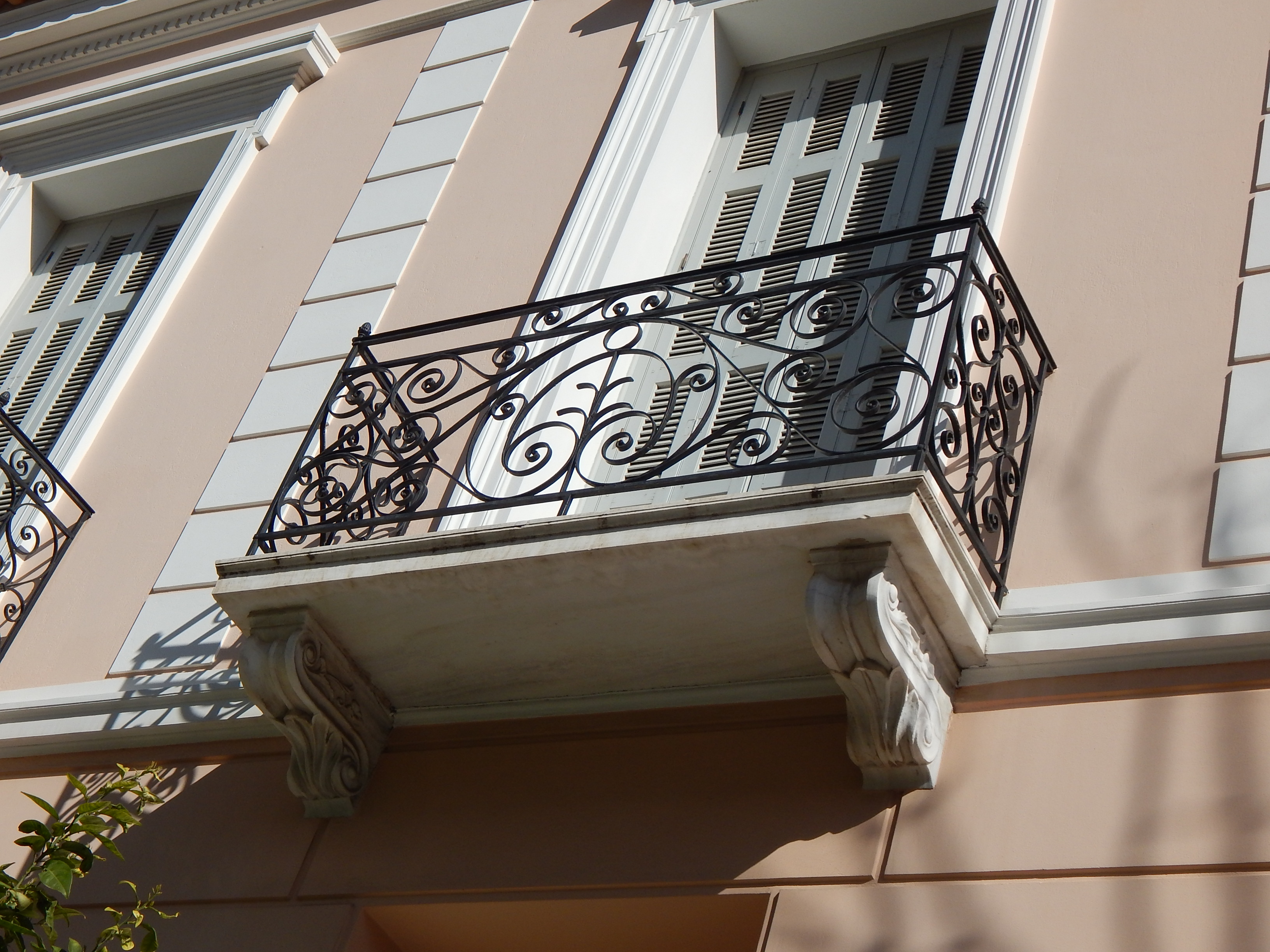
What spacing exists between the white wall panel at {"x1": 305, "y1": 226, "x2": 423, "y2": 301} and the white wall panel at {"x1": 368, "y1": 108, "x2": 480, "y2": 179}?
48 cm

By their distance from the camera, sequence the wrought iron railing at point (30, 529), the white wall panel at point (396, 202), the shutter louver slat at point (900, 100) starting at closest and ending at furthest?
the wrought iron railing at point (30, 529)
the shutter louver slat at point (900, 100)
the white wall panel at point (396, 202)

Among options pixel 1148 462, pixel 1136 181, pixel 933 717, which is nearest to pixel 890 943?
pixel 933 717

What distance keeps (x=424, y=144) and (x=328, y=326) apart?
1.23m

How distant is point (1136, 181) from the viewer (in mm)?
5430

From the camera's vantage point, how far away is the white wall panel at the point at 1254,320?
471 centimetres

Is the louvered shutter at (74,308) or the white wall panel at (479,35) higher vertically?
the white wall panel at (479,35)

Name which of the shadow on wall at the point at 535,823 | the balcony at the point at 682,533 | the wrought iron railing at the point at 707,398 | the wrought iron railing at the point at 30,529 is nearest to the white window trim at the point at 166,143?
the wrought iron railing at the point at 30,529

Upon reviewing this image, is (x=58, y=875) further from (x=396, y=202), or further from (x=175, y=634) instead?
(x=396, y=202)

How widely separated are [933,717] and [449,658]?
159 cm

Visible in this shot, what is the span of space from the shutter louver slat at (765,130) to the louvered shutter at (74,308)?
116 inches

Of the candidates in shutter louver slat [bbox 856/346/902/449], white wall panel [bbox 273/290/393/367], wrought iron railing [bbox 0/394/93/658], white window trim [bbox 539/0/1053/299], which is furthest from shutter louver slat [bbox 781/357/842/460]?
wrought iron railing [bbox 0/394/93/658]

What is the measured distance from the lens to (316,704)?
4.81 m

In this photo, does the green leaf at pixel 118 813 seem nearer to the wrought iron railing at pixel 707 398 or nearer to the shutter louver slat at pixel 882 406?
the wrought iron railing at pixel 707 398

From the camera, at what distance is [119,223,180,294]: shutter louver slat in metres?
8.22
